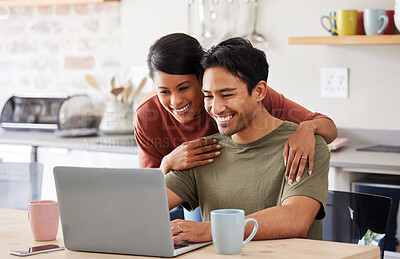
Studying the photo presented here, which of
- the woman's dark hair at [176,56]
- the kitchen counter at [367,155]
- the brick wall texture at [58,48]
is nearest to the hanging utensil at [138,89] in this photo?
the brick wall texture at [58,48]

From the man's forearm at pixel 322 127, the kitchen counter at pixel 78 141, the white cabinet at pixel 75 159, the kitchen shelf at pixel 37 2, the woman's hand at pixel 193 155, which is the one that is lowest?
the white cabinet at pixel 75 159

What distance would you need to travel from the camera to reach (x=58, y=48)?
390cm

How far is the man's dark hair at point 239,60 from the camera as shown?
1.72m

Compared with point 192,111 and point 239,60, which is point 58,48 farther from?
point 239,60

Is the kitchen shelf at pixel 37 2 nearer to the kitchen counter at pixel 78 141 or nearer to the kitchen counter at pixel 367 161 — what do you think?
the kitchen counter at pixel 78 141

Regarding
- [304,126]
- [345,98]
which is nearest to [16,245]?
[304,126]

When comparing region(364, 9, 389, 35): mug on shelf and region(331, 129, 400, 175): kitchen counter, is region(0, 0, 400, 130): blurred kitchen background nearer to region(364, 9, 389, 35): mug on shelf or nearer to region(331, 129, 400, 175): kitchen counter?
region(331, 129, 400, 175): kitchen counter

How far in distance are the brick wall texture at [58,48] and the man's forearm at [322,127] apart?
2.05 m

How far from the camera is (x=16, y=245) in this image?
146 cm

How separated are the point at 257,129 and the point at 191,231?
1.58 feet

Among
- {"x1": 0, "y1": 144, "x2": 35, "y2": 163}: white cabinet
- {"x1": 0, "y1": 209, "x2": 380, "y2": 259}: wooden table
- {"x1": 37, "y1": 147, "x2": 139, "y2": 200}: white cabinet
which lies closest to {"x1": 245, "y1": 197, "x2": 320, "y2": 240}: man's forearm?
{"x1": 0, "y1": 209, "x2": 380, "y2": 259}: wooden table

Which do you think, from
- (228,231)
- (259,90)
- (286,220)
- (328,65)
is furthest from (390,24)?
(228,231)

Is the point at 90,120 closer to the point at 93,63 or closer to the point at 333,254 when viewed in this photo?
the point at 93,63

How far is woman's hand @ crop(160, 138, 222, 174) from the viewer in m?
1.81
